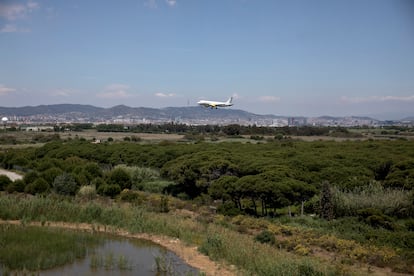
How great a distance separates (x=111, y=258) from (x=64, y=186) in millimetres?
15472

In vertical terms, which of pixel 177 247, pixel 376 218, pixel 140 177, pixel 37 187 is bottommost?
pixel 140 177

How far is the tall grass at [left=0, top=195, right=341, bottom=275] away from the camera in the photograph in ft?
46.5

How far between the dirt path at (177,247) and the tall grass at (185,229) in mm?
332

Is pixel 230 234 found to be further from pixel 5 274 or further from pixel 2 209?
pixel 2 209

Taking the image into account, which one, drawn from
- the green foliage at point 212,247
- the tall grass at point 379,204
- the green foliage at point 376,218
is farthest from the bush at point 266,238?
the tall grass at point 379,204

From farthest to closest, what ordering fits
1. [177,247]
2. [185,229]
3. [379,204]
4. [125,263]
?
[379,204] < [185,229] < [177,247] < [125,263]

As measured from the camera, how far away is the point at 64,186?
2969 cm

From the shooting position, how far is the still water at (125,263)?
1465 cm

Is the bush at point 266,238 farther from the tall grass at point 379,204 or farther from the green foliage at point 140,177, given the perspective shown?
the green foliage at point 140,177

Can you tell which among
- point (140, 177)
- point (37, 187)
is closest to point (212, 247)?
point (37, 187)

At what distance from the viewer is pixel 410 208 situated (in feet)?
83.0

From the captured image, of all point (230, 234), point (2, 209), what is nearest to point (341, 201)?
point (230, 234)

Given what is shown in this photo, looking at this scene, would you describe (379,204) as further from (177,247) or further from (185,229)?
(177,247)

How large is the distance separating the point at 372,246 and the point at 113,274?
35.9ft
